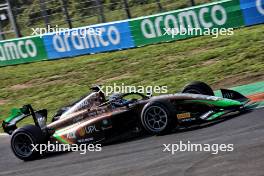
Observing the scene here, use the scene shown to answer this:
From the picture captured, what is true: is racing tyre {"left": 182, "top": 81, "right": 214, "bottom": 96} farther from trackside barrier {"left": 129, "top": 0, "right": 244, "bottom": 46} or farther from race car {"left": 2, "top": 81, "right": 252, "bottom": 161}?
trackside barrier {"left": 129, "top": 0, "right": 244, "bottom": 46}

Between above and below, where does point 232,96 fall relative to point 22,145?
above

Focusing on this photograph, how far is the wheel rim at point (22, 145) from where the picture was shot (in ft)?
37.7

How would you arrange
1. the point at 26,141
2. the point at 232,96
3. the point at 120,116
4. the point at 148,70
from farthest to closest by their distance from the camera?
the point at 148,70
the point at 26,141
the point at 232,96
the point at 120,116

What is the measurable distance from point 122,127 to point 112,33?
10.9m

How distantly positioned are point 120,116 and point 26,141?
2.13 meters

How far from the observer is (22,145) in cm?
1159

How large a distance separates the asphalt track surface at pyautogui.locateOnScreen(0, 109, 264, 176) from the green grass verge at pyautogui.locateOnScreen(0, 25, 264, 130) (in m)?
5.22

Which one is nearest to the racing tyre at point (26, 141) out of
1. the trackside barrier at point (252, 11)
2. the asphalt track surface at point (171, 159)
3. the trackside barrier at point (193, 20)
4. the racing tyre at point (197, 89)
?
the asphalt track surface at point (171, 159)

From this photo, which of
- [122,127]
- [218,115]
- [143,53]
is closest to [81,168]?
[122,127]

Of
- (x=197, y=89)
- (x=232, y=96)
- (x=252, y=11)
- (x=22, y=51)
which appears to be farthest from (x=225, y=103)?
Result: (x=22, y=51)

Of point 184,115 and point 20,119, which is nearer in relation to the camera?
point 184,115

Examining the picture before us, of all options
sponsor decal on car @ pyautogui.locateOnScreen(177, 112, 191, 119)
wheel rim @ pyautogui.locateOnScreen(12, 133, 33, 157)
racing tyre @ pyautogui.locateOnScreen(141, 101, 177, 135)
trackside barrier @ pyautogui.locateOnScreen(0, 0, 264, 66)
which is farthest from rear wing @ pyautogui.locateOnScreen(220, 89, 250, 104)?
trackside barrier @ pyautogui.locateOnScreen(0, 0, 264, 66)

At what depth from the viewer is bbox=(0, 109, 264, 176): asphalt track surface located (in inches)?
304

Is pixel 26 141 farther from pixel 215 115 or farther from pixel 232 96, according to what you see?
pixel 232 96
